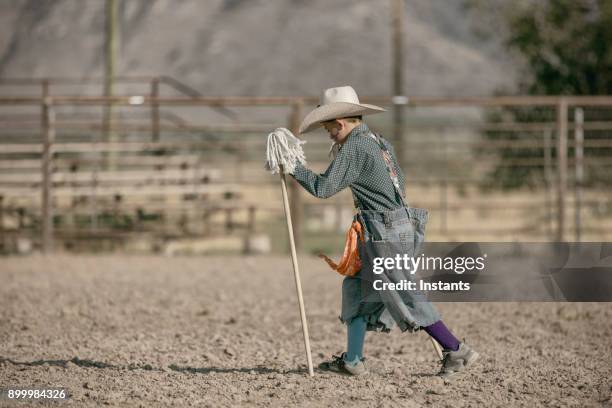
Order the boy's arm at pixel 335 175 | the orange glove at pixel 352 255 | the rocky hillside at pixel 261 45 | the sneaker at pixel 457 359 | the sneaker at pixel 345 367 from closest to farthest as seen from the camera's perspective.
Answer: the boy's arm at pixel 335 175
the orange glove at pixel 352 255
the sneaker at pixel 457 359
the sneaker at pixel 345 367
the rocky hillside at pixel 261 45

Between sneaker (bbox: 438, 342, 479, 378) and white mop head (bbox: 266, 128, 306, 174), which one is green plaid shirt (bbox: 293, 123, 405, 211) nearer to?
white mop head (bbox: 266, 128, 306, 174)

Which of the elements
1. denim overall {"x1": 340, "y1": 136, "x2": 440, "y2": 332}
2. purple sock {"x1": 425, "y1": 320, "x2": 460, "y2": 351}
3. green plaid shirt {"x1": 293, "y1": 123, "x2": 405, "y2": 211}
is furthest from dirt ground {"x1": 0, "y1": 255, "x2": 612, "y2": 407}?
green plaid shirt {"x1": 293, "y1": 123, "x2": 405, "y2": 211}

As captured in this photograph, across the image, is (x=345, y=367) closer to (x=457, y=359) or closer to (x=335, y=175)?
(x=457, y=359)

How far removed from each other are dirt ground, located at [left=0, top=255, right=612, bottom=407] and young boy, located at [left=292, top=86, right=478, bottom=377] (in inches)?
12.1

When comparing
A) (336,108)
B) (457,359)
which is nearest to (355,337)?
(457,359)

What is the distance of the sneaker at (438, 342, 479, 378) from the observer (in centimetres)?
602

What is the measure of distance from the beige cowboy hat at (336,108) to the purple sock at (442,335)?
1235 mm

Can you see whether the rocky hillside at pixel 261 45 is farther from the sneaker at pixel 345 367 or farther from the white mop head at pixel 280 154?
the white mop head at pixel 280 154

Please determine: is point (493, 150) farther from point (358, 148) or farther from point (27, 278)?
point (358, 148)

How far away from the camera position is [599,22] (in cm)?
2391

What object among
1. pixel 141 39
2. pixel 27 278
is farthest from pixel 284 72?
pixel 27 278

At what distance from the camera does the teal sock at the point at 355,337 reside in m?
6.07

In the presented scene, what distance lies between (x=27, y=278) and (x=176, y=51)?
93335 mm

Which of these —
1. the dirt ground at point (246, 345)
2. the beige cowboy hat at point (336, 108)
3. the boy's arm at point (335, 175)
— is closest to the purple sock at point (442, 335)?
the dirt ground at point (246, 345)
